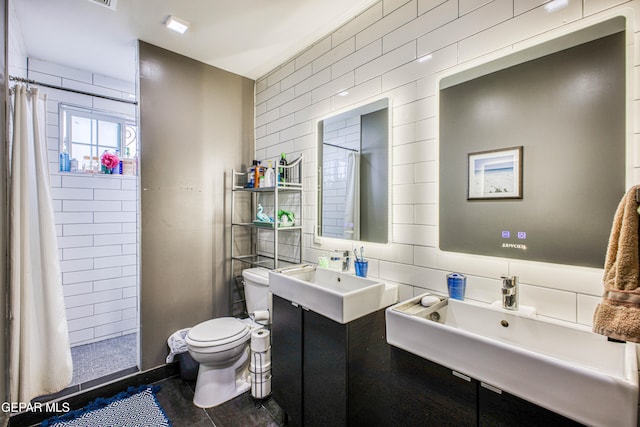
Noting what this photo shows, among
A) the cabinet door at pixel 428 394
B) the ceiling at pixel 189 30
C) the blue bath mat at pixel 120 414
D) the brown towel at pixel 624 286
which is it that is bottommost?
the blue bath mat at pixel 120 414

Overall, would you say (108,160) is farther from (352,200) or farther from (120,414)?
(352,200)

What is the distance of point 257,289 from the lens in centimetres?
232

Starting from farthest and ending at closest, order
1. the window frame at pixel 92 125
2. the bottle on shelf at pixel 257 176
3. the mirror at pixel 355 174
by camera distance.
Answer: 1. the window frame at pixel 92 125
2. the bottle on shelf at pixel 257 176
3. the mirror at pixel 355 174

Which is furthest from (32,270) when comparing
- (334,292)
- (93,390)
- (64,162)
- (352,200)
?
(352,200)

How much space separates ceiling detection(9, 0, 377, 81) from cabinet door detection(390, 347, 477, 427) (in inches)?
78.1

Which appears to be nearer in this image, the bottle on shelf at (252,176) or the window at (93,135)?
the bottle on shelf at (252,176)

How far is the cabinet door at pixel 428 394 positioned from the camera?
0.94 metres

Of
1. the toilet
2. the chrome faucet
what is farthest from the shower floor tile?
the chrome faucet

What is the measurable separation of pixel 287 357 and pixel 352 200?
3.47 ft

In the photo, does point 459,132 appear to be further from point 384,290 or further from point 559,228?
point 384,290

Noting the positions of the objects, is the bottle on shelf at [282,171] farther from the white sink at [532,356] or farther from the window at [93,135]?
the window at [93,135]

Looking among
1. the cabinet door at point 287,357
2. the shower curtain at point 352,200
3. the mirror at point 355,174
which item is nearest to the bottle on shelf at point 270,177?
the mirror at point 355,174

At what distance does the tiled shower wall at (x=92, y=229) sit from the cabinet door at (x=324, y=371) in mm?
1823

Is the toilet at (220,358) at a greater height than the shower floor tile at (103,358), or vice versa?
the toilet at (220,358)
